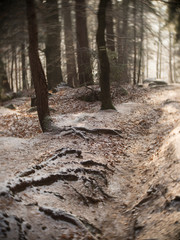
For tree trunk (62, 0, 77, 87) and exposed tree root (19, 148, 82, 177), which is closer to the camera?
tree trunk (62, 0, 77, 87)

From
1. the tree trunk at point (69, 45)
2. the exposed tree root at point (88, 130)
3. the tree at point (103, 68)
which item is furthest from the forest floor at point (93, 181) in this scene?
the tree trunk at point (69, 45)

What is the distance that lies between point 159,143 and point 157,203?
3.28m

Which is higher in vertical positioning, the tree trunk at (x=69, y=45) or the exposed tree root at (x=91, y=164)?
the tree trunk at (x=69, y=45)

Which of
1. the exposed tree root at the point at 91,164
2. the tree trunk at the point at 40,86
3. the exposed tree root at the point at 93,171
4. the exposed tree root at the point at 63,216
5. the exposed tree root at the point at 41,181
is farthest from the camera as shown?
the tree trunk at the point at 40,86

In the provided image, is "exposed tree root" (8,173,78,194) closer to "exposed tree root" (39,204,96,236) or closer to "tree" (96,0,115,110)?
"exposed tree root" (39,204,96,236)

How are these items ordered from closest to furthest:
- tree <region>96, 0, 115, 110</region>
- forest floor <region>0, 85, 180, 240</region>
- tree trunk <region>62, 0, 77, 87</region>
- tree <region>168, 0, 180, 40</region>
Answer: tree <region>168, 0, 180, 40</region>, tree trunk <region>62, 0, 77, 87</region>, forest floor <region>0, 85, 180, 240</region>, tree <region>96, 0, 115, 110</region>

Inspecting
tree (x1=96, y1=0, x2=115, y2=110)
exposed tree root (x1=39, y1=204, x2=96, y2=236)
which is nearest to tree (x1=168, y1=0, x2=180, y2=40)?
exposed tree root (x1=39, y1=204, x2=96, y2=236)

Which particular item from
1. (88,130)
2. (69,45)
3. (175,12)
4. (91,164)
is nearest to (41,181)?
(91,164)

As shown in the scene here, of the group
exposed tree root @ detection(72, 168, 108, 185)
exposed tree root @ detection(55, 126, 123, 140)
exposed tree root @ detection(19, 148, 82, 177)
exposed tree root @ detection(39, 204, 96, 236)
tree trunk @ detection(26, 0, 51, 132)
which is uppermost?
tree trunk @ detection(26, 0, 51, 132)

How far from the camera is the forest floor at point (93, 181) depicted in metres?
3.88

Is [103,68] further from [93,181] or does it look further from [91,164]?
[93,181]

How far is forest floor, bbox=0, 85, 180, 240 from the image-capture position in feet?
12.7

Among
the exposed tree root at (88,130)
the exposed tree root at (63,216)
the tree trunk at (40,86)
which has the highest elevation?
the tree trunk at (40,86)

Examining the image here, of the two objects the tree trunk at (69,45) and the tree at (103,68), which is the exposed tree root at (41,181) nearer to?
the tree trunk at (69,45)
